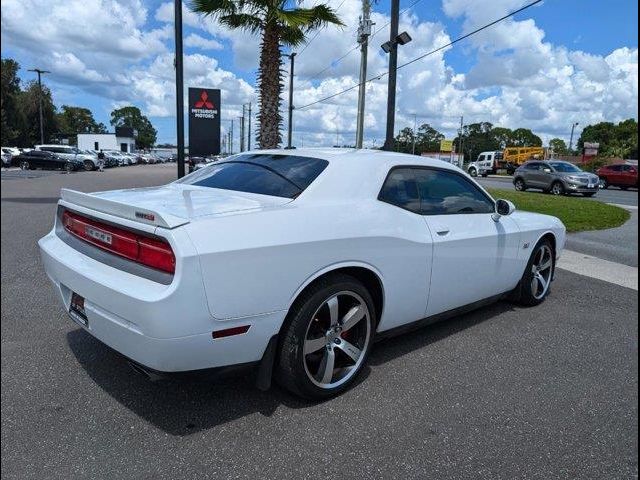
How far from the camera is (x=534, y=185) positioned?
23.7 m

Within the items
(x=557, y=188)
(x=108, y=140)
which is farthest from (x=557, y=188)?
(x=108, y=140)

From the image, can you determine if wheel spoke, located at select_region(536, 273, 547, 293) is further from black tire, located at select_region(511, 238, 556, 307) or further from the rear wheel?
the rear wheel

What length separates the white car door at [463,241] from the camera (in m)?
3.57

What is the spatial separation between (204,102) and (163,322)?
1339 cm

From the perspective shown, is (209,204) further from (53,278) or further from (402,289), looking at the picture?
(402,289)

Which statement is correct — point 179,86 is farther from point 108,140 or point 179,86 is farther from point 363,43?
point 108,140

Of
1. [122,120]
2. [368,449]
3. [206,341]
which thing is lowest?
[368,449]

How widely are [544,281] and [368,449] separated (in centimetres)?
327

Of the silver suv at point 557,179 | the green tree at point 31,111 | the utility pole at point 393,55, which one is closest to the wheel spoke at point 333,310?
the utility pole at point 393,55

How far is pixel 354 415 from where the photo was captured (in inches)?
111

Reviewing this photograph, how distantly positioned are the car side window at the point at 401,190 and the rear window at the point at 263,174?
459 mm

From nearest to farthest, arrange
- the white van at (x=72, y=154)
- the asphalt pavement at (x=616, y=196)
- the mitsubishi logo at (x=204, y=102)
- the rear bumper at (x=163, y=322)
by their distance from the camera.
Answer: the rear bumper at (x=163, y=322) < the mitsubishi logo at (x=204, y=102) < the asphalt pavement at (x=616, y=196) < the white van at (x=72, y=154)

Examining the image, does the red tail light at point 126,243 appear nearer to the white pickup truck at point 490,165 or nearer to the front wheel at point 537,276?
the front wheel at point 537,276

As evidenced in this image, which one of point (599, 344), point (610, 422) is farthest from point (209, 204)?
point (599, 344)
